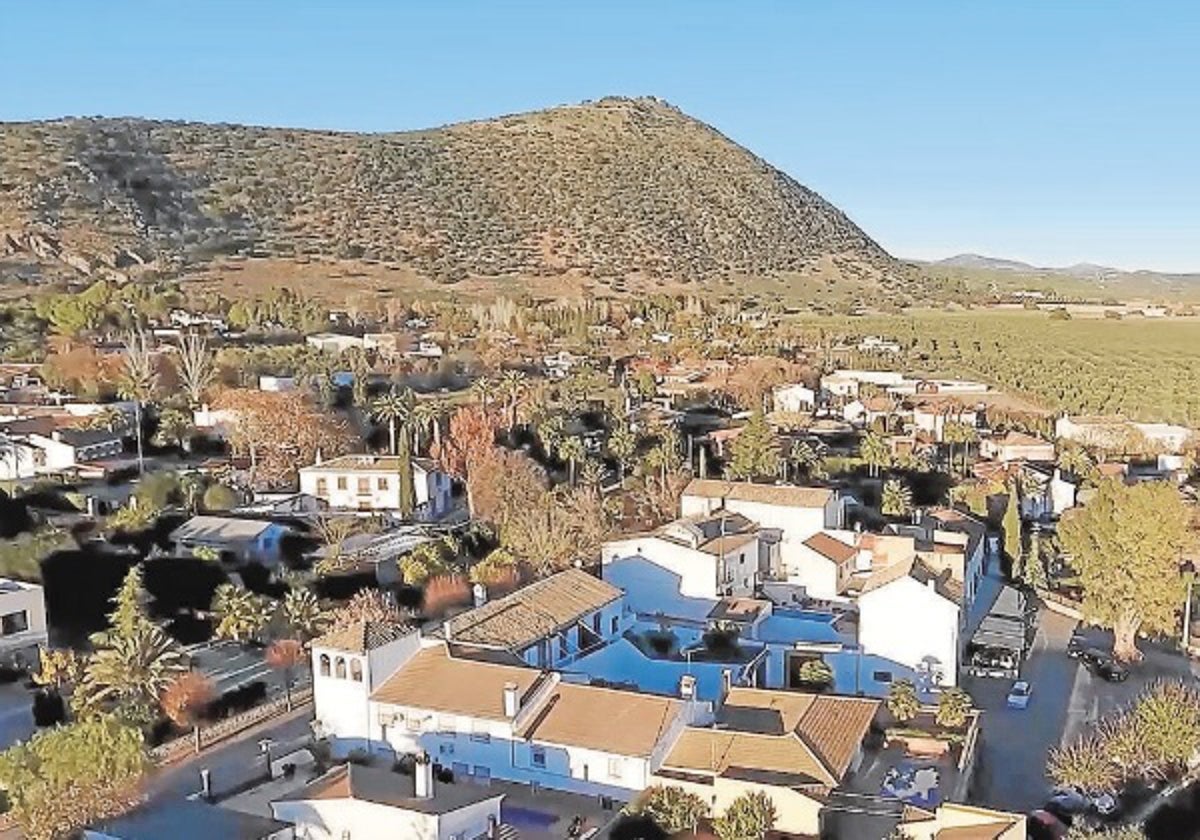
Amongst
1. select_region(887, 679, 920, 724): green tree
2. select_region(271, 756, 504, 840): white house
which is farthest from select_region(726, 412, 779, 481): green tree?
select_region(271, 756, 504, 840): white house

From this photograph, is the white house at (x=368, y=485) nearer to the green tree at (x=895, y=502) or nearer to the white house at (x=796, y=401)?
the green tree at (x=895, y=502)

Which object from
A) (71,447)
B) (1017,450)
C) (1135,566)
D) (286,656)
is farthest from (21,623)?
(1017,450)

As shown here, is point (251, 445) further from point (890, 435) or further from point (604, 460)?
point (890, 435)

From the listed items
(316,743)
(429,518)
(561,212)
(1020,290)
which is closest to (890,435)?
(429,518)

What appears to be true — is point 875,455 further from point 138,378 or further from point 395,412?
point 138,378

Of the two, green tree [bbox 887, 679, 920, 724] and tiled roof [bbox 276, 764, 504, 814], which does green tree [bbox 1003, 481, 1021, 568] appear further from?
tiled roof [bbox 276, 764, 504, 814]

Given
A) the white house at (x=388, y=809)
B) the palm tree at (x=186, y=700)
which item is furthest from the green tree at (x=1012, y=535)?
the palm tree at (x=186, y=700)

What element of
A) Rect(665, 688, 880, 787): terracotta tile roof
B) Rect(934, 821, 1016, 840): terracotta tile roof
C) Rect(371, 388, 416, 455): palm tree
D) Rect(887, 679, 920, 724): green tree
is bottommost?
Rect(887, 679, 920, 724): green tree
